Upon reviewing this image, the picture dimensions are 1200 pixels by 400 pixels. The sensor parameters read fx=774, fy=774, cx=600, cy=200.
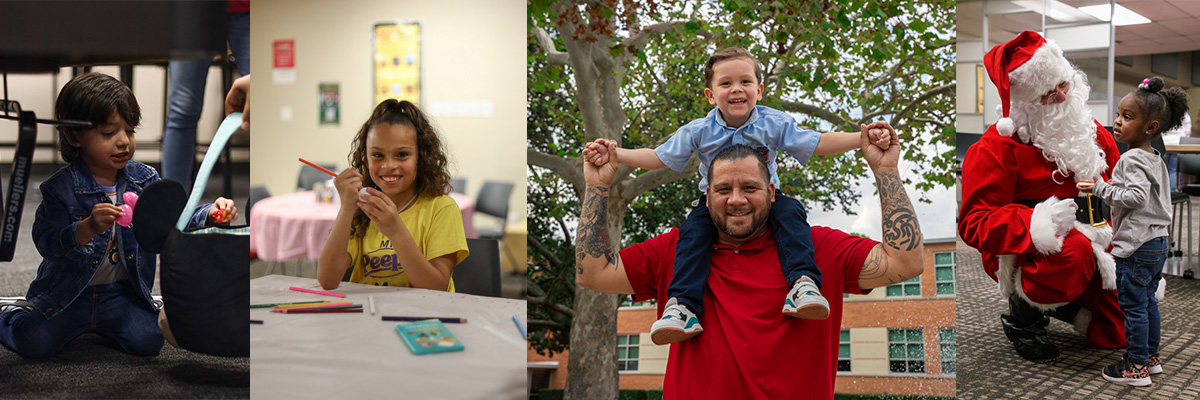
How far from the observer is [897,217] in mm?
2406

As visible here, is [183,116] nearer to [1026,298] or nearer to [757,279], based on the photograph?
[757,279]

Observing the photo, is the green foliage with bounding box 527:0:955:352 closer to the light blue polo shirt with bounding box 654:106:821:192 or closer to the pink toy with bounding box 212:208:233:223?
the light blue polo shirt with bounding box 654:106:821:192

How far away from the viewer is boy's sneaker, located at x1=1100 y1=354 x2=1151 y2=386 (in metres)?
3.73

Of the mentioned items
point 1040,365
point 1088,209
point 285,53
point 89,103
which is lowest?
point 1040,365

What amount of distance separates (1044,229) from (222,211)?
152 inches

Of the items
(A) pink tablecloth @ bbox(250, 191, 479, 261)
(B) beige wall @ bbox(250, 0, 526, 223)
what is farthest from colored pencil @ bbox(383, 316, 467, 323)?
(B) beige wall @ bbox(250, 0, 526, 223)

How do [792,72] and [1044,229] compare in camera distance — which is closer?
[792,72]

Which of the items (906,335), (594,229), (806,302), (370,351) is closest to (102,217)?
(370,351)

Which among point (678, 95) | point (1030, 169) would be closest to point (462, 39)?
point (678, 95)

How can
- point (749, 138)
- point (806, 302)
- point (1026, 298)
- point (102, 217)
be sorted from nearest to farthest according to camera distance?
point (806, 302) → point (749, 138) → point (102, 217) → point (1026, 298)

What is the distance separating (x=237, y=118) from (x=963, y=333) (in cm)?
392

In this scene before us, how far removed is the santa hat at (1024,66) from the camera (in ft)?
12.4

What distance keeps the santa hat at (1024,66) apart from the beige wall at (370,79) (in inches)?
94.6

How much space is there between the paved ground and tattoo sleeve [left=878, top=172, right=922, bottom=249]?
164 centimetres
